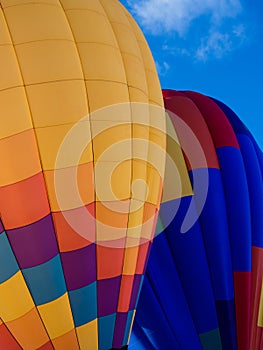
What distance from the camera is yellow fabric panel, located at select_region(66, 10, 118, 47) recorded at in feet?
15.3

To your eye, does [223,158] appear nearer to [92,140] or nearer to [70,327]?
[92,140]

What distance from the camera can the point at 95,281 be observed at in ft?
14.8

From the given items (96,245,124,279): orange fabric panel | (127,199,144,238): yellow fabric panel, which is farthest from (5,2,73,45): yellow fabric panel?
(96,245,124,279): orange fabric panel

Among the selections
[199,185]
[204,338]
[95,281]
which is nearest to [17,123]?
[95,281]

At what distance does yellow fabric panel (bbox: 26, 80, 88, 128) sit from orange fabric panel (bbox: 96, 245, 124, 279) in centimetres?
101

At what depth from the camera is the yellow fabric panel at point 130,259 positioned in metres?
4.67

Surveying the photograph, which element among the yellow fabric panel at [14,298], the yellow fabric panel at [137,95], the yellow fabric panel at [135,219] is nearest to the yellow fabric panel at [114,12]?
the yellow fabric panel at [137,95]

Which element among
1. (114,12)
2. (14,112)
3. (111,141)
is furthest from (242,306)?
(14,112)

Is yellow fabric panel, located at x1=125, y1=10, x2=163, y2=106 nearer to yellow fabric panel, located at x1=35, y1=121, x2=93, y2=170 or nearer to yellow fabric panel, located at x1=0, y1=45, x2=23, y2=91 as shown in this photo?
yellow fabric panel, located at x1=35, y1=121, x2=93, y2=170

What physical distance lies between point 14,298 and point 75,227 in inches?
26.3

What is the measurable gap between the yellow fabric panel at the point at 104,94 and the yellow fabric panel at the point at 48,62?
135 mm

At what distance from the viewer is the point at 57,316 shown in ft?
14.3

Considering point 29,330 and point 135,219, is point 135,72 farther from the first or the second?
point 29,330

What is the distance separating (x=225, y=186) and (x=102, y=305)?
2640 millimetres
